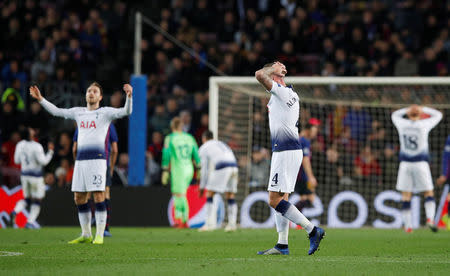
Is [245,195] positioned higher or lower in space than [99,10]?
lower

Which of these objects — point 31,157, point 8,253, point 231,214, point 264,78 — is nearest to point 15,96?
point 31,157

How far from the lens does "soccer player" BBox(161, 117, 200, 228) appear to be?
17719 millimetres

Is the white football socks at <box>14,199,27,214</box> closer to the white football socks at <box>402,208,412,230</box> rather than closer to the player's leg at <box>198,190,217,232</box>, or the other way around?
the player's leg at <box>198,190,217,232</box>

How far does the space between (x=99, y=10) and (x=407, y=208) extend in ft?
37.4

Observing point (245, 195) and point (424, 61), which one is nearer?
point (245, 195)

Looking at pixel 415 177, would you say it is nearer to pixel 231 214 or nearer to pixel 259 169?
pixel 231 214

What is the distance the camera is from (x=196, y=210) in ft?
61.3

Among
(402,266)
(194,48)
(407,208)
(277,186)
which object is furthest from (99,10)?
(402,266)

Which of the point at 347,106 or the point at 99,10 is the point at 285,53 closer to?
the point at 347,106

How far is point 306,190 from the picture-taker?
57.2 ft

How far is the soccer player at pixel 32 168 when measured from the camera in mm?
17750

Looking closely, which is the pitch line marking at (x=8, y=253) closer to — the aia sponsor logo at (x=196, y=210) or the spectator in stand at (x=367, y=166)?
the aia sponsor logo at (x=196, y=210)

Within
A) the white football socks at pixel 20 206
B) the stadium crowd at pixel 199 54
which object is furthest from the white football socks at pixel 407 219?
the white football socks at pixel 20 206

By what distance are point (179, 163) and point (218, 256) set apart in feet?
27.9
